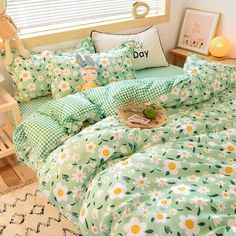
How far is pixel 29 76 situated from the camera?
2.15 metres

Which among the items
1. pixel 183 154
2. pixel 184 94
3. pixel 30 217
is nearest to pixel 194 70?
pixel 184 94

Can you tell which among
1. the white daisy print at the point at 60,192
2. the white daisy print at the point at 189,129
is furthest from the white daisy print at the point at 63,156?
the white daisy print at the point at 189,129

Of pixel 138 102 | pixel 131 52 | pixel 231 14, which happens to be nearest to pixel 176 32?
pixel 231 14

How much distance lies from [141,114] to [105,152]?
0.40 meters

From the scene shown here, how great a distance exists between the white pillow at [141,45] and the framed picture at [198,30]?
0.47 m

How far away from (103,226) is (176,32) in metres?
2.51

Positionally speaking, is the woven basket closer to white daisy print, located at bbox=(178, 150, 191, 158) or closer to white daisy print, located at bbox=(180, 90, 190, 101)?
white daisy print, located at bbox=(180, 90, 190, 101)

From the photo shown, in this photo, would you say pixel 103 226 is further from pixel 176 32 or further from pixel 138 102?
A: pixel 176 32

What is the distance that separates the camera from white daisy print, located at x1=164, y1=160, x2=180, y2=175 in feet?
4.21

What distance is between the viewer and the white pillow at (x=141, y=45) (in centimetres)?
256

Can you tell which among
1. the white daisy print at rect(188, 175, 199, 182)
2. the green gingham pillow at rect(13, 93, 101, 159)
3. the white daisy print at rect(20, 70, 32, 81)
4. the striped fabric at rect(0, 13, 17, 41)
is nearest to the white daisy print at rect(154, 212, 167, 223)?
the white daisy print at rect(188, 175, 199, 182)

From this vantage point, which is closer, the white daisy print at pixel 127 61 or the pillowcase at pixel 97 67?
the pillowcase at pixel 97 67

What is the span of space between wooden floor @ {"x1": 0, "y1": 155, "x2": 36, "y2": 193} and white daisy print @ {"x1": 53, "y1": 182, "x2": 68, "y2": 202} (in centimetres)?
77

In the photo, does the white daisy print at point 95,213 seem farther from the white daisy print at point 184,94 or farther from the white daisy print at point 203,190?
the white daisy print at point 184,94
